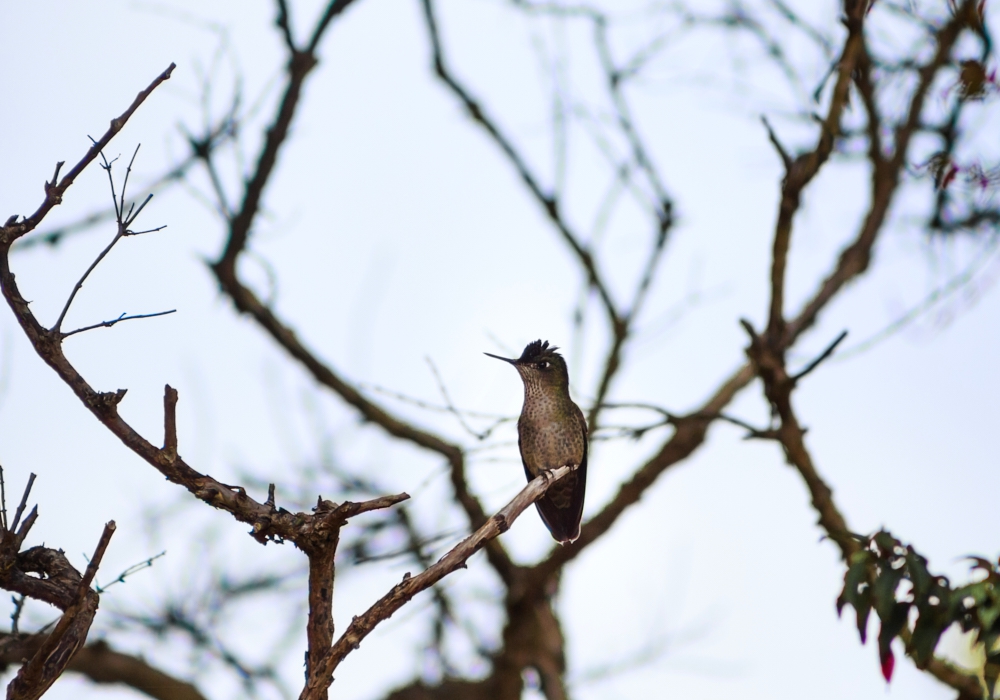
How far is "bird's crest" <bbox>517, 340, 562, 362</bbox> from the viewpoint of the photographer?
631cm

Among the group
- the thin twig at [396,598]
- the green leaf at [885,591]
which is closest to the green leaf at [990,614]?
the green leaf at [885,591]

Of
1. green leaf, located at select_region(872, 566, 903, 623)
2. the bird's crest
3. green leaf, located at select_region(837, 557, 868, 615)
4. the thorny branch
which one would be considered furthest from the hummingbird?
the thorny branch

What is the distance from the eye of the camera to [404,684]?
8852mm

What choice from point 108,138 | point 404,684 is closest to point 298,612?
point 404,684

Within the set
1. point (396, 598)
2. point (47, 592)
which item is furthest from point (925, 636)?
point (47, 592)

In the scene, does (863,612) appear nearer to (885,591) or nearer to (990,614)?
(885,591)

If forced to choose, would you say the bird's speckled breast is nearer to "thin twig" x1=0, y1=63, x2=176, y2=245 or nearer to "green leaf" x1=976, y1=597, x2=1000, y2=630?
"green leaf" x1=976, y1=597, x2=1000, y2=630

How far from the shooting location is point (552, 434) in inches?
244

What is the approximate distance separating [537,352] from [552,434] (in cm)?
52

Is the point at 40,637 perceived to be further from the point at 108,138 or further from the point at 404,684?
the point at 404,684

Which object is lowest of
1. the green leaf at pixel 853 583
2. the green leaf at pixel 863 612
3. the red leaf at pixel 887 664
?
the red leaf at pixel 887 664

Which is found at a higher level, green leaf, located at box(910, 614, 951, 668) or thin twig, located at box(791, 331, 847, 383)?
thin twig, located at box(791, 331, 847, 383)

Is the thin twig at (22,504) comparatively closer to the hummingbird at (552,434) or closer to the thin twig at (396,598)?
the thin twig at (396,598)

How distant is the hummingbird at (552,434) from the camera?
19.8 feet
